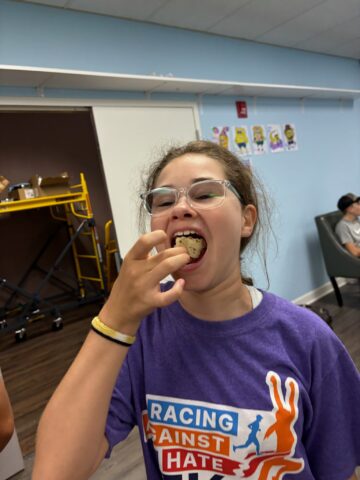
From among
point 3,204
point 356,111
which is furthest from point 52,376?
point 356,111

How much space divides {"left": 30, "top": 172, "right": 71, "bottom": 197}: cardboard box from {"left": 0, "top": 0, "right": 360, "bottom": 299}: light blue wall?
1.61m

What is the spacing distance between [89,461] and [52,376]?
8.93 feet

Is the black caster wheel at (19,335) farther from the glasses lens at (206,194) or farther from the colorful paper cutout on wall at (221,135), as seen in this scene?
the glasses lens at (206,194)

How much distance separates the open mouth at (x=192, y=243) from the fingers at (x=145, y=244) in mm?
170

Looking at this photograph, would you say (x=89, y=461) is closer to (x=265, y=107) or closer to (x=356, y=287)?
(x=265, y=107)

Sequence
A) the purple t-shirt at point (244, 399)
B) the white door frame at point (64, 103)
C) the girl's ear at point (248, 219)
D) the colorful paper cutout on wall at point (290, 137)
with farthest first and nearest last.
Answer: the colorful paper cutout on wall at point (290, 137)
the white door frame at point (64, 103)
the girl's ear at point (248, 219)
the purple t-shirt at point (244, 399)

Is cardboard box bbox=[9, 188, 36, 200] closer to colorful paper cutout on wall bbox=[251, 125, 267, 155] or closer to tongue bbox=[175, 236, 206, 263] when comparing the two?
colorful paper cutout on wall bbox=[251, 125, 267, 155]

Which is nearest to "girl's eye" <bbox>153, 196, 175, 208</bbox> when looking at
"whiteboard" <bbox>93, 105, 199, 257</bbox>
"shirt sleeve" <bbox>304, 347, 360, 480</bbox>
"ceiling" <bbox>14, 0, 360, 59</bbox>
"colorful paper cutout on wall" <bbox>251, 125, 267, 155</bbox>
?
"shirt sleeve" <bbox>304, 347, 360, 480</bbox>

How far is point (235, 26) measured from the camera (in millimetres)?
2922

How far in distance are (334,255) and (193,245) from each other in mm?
3229

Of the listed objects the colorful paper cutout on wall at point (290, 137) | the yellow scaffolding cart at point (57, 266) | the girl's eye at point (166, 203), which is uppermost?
the colorful paper cutout on wall at point (290, 137)

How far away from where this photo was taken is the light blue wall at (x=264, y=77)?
2129 mm

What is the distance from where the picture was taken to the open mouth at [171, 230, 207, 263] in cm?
70

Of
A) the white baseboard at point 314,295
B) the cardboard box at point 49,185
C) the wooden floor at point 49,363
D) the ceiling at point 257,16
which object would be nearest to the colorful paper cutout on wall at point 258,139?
the ceiling at point 257,16
